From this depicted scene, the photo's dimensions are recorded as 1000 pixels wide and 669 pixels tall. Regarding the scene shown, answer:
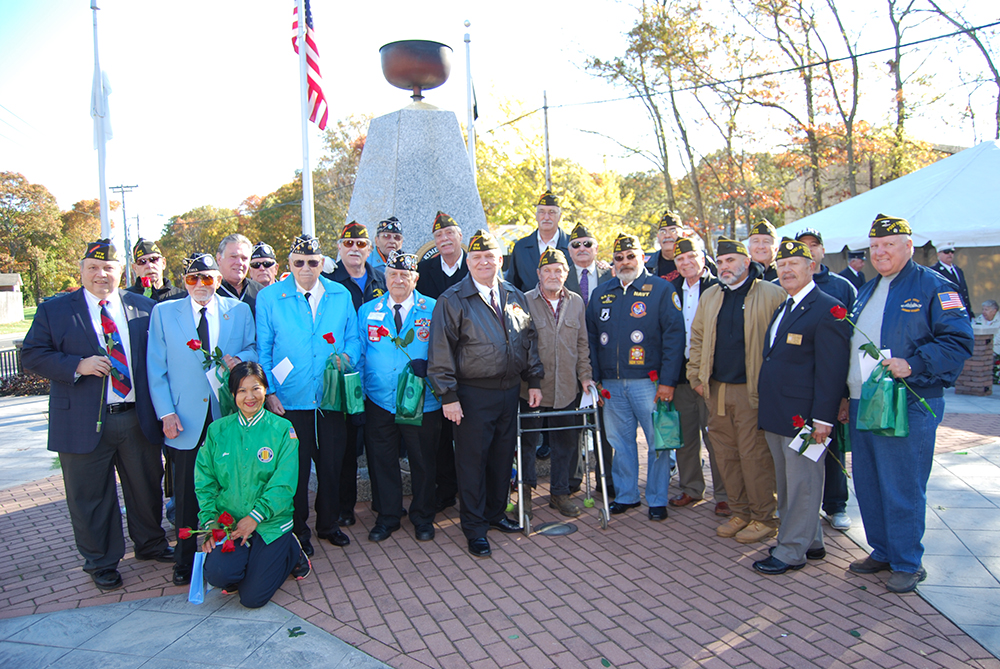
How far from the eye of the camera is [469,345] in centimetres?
448

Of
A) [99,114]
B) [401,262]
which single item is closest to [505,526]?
[401,262]

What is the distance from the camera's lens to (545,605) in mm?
3707

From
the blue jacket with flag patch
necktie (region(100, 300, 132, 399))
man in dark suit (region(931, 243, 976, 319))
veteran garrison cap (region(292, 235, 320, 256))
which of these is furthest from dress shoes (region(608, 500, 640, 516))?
man in dark suit (region(931, 243, 976, 319))

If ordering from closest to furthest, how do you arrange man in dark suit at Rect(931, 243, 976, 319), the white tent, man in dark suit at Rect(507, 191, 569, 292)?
man in dark suit at Rect(507, 191, 569, 292) < man in dark suit at Rect(931, 243, 976, 319) < the white tent

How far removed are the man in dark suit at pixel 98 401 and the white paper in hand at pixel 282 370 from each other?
0.82m

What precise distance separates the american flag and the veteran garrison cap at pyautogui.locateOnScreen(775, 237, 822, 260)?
8.22 metres

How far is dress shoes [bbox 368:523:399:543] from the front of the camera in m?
4.70

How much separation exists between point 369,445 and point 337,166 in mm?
32968

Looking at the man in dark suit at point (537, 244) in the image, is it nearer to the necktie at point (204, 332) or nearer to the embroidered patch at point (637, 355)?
the embroidered patch at point (637, 355)

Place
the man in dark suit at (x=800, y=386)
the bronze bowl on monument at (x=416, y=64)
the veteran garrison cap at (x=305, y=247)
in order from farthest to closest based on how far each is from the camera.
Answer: the bronze bowl on monument at (x=416, y=64) < the veteran garrison cap at (x=305, y=247) < the man in dark suit at (x=800, y=386)

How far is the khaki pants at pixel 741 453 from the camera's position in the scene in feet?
14.8

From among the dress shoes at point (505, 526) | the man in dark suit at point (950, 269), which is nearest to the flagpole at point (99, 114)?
the dress shoes at point (505, 526)

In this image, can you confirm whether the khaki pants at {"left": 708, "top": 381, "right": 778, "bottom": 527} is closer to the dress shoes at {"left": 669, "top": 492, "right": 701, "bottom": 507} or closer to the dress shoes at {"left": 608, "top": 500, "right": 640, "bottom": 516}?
the dress shoes at {"left": 669, "top": 492, "right": 701, "bottom": 507}

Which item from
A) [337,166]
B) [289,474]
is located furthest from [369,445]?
[337,166]
